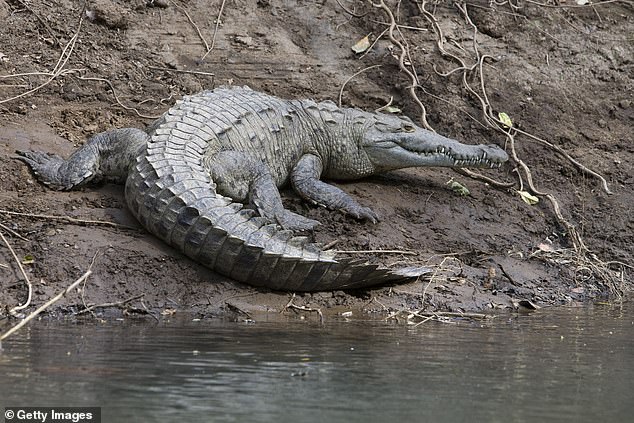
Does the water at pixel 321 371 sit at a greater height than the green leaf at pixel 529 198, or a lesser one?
greater

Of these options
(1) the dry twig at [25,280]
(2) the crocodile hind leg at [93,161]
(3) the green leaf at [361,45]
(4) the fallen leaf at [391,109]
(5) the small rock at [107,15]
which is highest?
(3) the green leaf at [361,45]

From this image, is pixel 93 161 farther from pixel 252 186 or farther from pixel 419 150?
pixel 419 150

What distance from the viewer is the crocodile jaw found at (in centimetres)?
874

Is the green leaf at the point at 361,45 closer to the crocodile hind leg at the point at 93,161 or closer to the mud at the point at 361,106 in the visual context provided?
the mud at the point at 361,106

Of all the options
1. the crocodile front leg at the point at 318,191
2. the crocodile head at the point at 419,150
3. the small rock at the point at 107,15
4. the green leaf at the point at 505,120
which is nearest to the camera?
the crocodile front leg at the point at 318,191

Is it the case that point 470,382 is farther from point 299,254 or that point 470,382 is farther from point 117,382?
point 299,254

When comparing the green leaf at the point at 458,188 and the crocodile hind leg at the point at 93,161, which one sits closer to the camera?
the crocodile hind leg at the point at 93,161

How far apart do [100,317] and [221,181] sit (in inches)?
65.7

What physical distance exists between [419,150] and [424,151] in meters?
0.04

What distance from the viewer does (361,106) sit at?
9.87m

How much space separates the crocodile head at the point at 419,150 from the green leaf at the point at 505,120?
831mm

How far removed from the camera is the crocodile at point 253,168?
6.80 m

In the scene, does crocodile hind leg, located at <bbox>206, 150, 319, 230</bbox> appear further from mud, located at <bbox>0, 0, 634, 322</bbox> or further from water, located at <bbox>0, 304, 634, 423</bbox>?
water, located at <bbox>0, 304, 634, 423</bbox>

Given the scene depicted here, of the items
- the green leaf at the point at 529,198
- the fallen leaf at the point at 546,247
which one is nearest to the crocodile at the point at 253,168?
the green leaf at the point at 529,198
